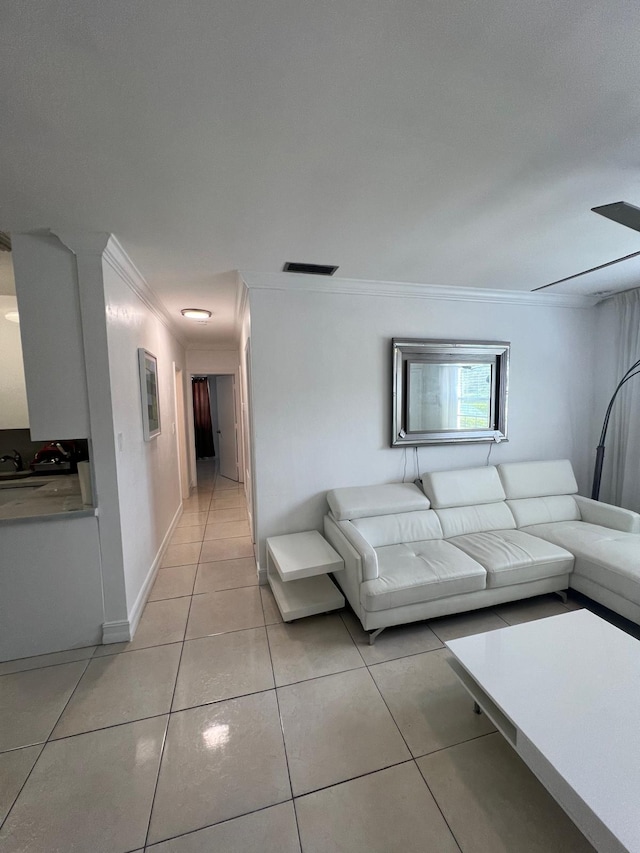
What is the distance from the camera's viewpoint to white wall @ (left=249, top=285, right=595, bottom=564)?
270cm

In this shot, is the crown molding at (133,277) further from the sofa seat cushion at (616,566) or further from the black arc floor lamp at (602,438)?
the black arc floor lamp at (602,438)

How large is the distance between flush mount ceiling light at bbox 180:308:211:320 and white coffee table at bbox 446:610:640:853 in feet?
11.4

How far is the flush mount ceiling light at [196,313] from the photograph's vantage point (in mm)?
3449

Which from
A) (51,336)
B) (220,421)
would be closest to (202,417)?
(220,421)

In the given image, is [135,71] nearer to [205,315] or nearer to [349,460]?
[349,460]

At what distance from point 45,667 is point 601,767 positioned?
2.61 meters

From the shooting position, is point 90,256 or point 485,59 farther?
point 90,256

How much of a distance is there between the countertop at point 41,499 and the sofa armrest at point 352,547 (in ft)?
5.20

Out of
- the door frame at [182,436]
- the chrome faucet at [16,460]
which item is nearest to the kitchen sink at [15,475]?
the chrome faucet at [16,460]

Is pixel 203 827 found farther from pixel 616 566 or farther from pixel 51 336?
pixel 616 566

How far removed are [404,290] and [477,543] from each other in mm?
2141

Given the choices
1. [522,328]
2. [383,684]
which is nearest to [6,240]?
[383,684]

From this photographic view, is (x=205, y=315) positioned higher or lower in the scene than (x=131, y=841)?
higher

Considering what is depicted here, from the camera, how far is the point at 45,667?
75.8 inches
